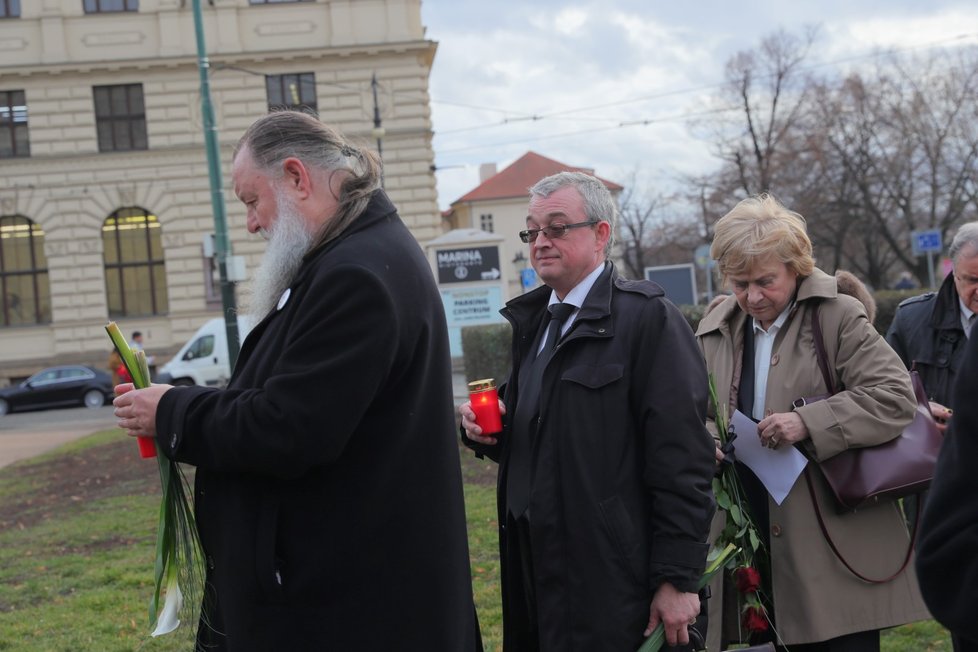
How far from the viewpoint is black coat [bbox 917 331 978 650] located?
1500 millimetres

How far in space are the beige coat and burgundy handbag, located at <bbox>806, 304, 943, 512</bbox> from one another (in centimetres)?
6

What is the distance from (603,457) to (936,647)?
10.1 ft

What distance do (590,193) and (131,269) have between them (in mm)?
33056

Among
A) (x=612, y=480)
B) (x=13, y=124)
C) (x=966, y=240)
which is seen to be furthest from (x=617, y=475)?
(x=13, y=124)

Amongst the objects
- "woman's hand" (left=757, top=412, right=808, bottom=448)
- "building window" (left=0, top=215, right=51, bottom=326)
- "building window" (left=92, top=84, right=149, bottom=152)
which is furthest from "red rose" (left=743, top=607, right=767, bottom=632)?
"building window" (left=0, top=215, right=51, bottom=326)

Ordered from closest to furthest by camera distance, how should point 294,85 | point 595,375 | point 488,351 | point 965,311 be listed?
point 595,375 → point 965,311 → point 488,351 → point 294,85

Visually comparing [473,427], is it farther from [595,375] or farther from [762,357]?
[762,357]

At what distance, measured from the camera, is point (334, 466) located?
247 centimetres

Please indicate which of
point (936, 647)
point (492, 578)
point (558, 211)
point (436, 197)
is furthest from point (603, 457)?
point (436, 197)

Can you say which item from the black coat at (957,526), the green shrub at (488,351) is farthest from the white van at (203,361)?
the black coat at (957,526)

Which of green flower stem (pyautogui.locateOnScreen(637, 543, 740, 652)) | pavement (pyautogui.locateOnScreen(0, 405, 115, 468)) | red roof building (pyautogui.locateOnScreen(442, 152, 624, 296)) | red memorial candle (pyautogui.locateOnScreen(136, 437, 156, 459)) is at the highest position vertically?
red roof building (pyautogui.locateOnScreen(442, 152, 624, 296))

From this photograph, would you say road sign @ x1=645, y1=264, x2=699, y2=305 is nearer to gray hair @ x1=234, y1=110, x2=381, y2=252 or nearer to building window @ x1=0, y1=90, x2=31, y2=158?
gray hair @ x1=234, y1=110, x2=381, y2=252

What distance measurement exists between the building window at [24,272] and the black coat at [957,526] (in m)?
35.6

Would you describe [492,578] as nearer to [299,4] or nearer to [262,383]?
[262,383]
